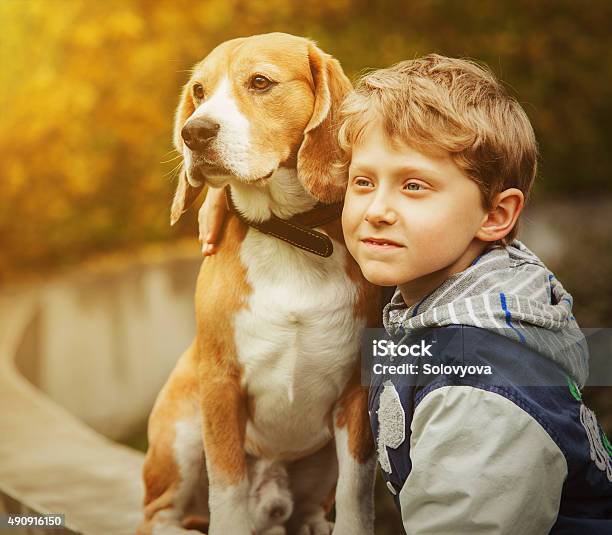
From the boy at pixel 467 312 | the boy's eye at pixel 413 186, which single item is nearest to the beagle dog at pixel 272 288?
the boy at pixel 467 312

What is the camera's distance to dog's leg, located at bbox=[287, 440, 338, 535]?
1854 mm

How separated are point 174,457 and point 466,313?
30.8 inches

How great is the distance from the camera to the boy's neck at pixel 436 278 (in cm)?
145

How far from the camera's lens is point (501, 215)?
4.76ft

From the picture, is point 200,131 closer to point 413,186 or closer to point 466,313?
point 413,186

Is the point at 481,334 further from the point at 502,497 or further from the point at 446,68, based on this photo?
the point at 446,68

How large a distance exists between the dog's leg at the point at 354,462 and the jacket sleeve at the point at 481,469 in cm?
35

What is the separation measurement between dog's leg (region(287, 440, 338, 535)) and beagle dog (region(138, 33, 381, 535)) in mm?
121

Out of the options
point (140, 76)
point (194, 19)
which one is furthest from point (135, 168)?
point (194, 19)

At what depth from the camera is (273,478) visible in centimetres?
181

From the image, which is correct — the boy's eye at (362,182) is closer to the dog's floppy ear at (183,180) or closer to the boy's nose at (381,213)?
the boy's nose at (381,213)

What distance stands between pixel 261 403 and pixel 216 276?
27 centimetres

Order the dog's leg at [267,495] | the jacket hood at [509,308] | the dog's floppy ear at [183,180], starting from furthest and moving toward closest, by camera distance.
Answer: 1. the dog's leg at [267,495]
2. the dog's floppy ear at [183,180]
3. the jacket hood at [509,308]

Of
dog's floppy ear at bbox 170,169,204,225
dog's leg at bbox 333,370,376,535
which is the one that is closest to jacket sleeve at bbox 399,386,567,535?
dog's leg at bbox 333,370,376,535
